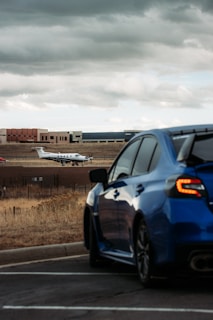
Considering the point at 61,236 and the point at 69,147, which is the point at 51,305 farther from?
the point at 69,147

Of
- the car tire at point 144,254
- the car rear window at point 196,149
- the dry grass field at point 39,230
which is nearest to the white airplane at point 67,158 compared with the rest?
the dry grass field at point 39,230

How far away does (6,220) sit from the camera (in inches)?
665

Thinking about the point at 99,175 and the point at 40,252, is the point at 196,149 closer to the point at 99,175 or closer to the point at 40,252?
the point at 99,175

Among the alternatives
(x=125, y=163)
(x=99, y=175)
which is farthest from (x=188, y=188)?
(x=99, y=175)

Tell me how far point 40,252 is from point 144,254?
3.91 metres

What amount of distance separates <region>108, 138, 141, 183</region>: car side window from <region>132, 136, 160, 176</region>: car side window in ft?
0.67

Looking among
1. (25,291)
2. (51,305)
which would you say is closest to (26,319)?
(51,305)

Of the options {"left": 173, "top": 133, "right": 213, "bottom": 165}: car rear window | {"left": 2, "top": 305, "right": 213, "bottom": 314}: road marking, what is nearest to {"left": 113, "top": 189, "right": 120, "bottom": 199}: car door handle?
{"left": 173, "top": 133, "right": 213, "bottom": 165}: car rear window

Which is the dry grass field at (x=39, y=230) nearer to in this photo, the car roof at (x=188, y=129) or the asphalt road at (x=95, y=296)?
the asphalt road at (x=95, y=296)

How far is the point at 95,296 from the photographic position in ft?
27.3

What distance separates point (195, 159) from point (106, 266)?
327cm

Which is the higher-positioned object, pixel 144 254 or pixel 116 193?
pixel 116 193

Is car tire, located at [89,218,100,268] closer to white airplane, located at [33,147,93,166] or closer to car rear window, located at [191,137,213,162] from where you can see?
car rear window, located at [191,137,213,162]

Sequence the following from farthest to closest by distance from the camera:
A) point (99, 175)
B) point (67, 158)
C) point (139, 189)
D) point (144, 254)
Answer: point (67, 158) < point (99, 175) < point (139, 189) < point (144, 254)
